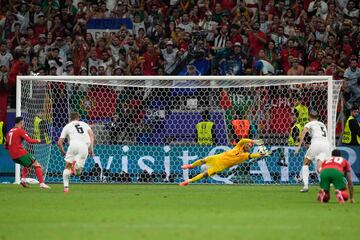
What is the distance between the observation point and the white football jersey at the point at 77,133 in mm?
24547

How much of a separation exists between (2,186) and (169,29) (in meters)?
9.01

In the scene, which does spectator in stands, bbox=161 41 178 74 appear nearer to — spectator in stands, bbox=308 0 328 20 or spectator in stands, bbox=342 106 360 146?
spectator in stands, bbox=308 0 328 20

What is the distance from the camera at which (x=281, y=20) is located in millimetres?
31719

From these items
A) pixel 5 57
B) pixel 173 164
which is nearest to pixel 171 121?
pixel 173 164

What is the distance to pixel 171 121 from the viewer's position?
92.7 ft

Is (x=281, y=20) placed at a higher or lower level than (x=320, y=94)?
higher

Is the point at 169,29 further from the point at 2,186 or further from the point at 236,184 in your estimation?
the point at 2,186

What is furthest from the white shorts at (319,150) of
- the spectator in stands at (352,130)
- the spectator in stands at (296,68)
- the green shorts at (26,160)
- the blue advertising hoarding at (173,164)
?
the green shorts at (26,160)

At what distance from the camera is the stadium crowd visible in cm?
3019

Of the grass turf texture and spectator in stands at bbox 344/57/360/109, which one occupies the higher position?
spectator in stands at bbox 344/57/360/109

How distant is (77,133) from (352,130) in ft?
26.7

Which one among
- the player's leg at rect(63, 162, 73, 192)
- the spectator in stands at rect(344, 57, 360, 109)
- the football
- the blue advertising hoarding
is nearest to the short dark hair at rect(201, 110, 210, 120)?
the blue advertising hoarding

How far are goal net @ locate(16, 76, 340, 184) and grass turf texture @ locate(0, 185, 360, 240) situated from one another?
310 centimetres

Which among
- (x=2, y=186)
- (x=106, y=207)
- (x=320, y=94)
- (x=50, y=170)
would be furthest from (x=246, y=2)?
(x=106, y=207)
